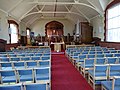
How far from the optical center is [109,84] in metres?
3.26

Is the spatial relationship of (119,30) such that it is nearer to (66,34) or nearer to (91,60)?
(91,60)

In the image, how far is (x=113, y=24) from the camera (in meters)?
10.9

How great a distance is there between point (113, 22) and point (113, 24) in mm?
132

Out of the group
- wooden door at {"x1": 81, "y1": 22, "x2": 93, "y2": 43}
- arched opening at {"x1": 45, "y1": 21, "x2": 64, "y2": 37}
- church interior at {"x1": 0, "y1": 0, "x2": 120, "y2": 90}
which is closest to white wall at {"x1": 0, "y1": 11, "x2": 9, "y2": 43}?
church interior at {"x1": 0, "y1": 0, "x2": 120, "y2": 90}

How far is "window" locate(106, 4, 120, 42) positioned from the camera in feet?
33.0

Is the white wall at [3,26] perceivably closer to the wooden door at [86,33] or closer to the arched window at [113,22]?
the arched window at [113,22]

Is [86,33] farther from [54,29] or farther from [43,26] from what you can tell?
[43,26]

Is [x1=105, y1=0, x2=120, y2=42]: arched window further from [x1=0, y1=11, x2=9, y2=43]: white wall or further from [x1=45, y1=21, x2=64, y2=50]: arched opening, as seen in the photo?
[x1=45, y1=21, x2=64, y2=50]: arched opening

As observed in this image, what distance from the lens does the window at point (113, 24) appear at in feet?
→ 33.0

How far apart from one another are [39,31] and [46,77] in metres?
21.0

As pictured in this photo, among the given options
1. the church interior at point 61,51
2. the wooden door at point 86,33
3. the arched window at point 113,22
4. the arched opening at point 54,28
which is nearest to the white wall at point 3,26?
the church interior at point 61,51

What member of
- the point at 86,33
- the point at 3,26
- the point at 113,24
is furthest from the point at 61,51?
the point at 3,26

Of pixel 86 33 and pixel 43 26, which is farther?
pixel 43 26

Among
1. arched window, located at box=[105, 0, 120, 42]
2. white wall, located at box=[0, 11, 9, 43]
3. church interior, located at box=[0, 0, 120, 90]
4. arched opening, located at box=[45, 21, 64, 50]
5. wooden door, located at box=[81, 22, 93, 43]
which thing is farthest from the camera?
arched opening, located at box=[45, 21, 64, 50]
